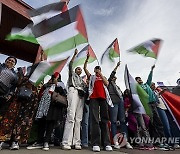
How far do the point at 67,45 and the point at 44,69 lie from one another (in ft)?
2.51

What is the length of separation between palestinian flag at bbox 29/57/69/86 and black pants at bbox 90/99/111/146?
91 cm

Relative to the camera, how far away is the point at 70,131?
12.3 ft

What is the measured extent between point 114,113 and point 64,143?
122 cm

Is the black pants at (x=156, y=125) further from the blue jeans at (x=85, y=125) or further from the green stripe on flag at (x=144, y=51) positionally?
the blue jeans at (x=85, y=125)

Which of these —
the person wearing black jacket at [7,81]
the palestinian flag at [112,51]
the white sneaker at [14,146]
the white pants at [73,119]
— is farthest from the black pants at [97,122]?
the palestinian flag at [112,51]

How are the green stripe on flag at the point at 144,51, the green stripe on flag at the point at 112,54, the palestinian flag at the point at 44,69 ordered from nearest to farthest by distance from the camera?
the palestinian flag at the point at 44,69 < the green stripe on flag at the point at 112,54 < the green stripe on flag at the point at 144,51

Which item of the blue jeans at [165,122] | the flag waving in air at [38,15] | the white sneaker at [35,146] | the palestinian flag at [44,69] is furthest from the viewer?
the blue jeans at [165,122]

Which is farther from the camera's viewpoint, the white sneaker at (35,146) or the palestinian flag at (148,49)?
the palestinian flag at (148,49)

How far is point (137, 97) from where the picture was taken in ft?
15.7

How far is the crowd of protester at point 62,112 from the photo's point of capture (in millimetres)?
3660

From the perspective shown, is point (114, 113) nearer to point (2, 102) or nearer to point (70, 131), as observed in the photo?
point (70, 131)

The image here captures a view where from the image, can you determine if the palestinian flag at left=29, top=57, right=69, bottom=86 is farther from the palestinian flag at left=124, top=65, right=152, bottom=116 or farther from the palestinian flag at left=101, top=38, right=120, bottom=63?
the palestinian flag at left=124, top=65, right=152, bottom=116

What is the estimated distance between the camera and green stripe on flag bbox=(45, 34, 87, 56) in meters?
4.25

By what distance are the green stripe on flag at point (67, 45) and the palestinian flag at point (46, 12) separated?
2.06 ft
